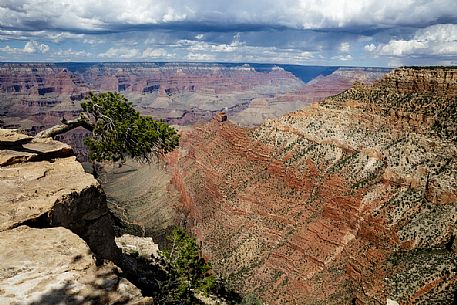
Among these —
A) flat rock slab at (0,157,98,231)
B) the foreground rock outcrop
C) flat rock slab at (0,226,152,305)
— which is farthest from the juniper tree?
flat rock slab at (0,226,152,305)

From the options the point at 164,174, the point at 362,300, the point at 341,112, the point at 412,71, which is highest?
the point at 412,71

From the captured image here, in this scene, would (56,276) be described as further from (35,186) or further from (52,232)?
(35,186)

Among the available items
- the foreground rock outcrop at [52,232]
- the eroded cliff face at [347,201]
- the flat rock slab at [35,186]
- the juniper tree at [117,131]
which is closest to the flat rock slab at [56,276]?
the foreground rock outcrop at [52,232]

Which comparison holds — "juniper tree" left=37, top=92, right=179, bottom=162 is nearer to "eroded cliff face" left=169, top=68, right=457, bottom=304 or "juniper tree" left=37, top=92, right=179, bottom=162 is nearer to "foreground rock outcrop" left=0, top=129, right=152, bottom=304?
"foreground rock outcrop" left=0, top=129, right=152, bottom=304

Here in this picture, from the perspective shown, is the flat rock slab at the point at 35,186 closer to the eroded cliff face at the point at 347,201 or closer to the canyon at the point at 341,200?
the canyon at the point at 341,200

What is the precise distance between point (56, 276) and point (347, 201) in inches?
1835

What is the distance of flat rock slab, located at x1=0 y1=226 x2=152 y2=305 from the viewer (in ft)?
27.2

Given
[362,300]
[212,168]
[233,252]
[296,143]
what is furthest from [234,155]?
[362,300]

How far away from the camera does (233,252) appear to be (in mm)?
64000

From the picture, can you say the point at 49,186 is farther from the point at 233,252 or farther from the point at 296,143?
the point at 296,143

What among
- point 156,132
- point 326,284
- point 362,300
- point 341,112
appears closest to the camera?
point 156,132

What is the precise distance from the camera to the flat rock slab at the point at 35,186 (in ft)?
40.4

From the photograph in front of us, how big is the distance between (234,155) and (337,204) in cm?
3292

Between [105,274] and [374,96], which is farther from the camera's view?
[374,96]
